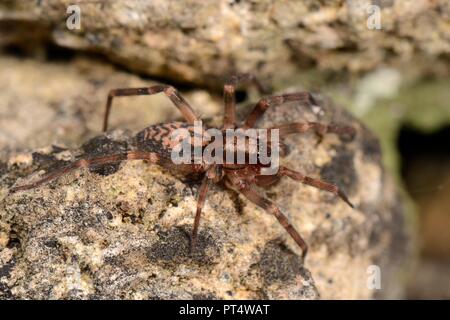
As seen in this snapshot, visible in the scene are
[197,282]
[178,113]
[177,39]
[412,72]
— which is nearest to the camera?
[197,282]

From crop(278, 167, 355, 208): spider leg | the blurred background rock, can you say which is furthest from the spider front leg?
the blurred background rock

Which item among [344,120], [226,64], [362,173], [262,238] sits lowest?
[262,238]

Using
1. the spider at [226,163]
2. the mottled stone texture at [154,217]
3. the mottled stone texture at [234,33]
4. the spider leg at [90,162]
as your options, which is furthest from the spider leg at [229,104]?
the spider leg at [90,162]

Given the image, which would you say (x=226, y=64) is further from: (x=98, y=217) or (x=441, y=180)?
(x=441, y=180)

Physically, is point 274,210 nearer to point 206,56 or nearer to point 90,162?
point 90,162

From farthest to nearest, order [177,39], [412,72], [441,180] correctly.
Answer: [441,180] → [412,72] → [177,39]

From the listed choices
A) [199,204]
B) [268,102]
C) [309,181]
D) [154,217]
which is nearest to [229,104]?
[268,102]

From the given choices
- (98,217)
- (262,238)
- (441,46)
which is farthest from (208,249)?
(441,46)
